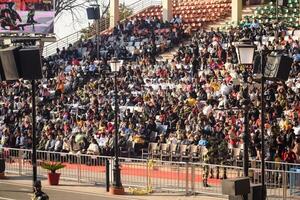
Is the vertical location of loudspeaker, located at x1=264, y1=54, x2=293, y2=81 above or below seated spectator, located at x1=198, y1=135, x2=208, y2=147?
above

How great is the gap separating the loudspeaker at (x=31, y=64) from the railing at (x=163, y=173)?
699 cm

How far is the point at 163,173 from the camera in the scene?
22.8 m

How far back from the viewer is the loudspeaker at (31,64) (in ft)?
51.1

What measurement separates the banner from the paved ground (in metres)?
19.0

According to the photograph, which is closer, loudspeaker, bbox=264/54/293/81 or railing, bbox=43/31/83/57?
loudspeaker, bbox=264/54/293/81

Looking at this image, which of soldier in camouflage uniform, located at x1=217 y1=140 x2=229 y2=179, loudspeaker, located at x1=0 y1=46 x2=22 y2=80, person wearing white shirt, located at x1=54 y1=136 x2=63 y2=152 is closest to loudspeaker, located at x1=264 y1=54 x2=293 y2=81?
loudspeaker, located at x1=0 y1=46 x2=22 y2=80

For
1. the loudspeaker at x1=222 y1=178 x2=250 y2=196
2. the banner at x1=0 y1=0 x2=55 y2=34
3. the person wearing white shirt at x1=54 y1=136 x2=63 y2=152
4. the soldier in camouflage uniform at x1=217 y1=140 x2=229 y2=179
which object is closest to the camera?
the loudspeaker at x1=222 y1=178 x2=250 y2=196

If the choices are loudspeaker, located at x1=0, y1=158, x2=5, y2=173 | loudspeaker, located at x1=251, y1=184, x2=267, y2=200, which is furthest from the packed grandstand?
loudspeaker, located at x1=251, y1=184, x2=267, y2=200

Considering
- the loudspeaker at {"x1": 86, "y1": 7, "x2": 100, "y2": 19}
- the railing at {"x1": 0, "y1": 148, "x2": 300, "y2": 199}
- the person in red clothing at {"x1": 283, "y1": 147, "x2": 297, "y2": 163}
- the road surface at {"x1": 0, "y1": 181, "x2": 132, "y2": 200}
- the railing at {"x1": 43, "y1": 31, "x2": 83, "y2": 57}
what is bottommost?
the road surface at {"x1": 0, "y1": 181, "x2": 132, "y2": 200}

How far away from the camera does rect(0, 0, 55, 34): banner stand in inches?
1718

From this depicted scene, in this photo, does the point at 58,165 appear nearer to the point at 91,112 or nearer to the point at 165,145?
the point at 165,145

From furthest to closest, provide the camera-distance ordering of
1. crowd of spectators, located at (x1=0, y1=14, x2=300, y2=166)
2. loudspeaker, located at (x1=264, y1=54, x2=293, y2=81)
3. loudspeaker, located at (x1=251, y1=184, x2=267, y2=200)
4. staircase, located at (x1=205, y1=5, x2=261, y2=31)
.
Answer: staircase, located at (x1=205, y1=5, x2=261, y2=31) < crowd of spectators, located at (x1=0, y1=14, x2=300, y2=166) < loudspeaker, located at (x1=264, y1=54, x2=293, y2=81) < loudspeaker, located at (x1=251, y1=184, x2=267, y2=200)

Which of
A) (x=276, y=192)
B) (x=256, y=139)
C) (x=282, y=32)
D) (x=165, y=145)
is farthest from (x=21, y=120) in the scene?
(x=276, y=192)

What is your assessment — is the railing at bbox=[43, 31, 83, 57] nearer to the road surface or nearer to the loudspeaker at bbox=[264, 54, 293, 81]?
the road surface
